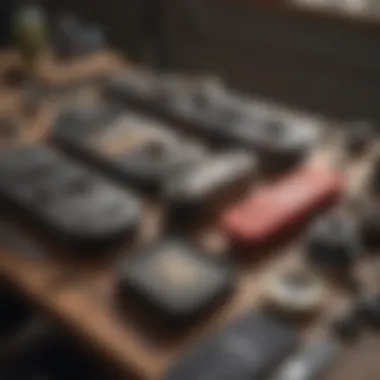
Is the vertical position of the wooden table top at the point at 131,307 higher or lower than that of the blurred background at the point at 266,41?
lower

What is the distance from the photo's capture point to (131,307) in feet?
2.85

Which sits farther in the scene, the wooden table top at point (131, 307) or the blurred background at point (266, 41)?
the blurred background at point (266, 41)

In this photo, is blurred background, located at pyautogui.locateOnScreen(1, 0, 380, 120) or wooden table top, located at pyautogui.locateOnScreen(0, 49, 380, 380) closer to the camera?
wooden table top, located at pyautogui.locateOnScreen(0, 49, 380, 380)

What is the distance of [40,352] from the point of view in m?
1.17

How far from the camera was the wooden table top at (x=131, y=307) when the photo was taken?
800 millimetres

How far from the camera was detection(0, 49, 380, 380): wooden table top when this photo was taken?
80cm

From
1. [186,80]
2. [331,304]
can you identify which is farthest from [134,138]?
[331,304]

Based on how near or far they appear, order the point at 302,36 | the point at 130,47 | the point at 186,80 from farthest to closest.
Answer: the point at 130,47, the point at 302,36, the point at 186,80

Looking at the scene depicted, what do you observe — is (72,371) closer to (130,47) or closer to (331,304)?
(331,304)

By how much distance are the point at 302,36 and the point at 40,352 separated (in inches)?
45.5

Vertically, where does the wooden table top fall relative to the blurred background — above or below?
below

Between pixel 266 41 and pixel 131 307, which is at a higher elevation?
pixel 266 41

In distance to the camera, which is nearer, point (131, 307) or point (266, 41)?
point (131, 307)

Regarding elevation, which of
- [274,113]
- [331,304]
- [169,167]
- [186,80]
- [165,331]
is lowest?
[165,331]
